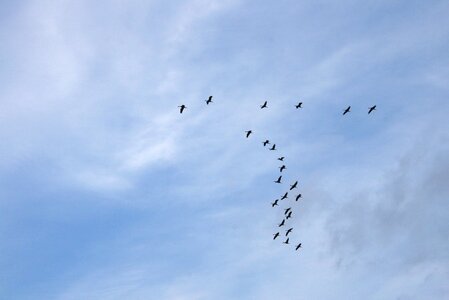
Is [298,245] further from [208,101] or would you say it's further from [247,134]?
[208,101]

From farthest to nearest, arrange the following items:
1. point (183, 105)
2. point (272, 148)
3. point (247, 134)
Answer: point (272, 148) → point (247, 134) → point (183, 105)

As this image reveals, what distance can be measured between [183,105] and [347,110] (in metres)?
34.2

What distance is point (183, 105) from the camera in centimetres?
9812

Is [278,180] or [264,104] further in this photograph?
[278,180]

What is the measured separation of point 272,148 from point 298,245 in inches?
909

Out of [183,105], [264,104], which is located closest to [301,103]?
[264,104]

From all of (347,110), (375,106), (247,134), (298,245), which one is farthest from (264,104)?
(298,245)

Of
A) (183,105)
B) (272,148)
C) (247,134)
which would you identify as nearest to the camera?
(183,105)

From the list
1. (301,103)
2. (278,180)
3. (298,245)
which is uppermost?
(301,103)

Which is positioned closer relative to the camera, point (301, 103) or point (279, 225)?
point (301, 103)

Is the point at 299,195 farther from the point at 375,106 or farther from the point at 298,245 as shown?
the point at 375,106

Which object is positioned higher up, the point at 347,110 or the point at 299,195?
the point at 347,110

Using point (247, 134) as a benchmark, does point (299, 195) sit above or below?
below

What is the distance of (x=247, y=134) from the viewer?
344 feet
